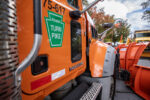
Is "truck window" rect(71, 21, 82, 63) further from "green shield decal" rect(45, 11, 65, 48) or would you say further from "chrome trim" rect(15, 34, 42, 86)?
"chrome trim" rect(15, 34, 42, 86)

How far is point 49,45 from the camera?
3.12 ft

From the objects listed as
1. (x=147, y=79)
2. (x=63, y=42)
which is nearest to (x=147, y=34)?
(x=147, y=79)

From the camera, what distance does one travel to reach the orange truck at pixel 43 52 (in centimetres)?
51

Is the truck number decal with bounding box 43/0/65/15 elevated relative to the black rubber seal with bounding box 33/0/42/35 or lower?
elevated

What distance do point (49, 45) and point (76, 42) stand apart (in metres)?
0.60

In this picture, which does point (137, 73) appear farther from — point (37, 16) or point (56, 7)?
point (37, 16)

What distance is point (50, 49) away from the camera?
964mm

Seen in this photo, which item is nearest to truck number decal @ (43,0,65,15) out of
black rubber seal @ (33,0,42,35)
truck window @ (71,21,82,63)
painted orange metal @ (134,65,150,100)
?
truck window @ (71,21,82,63)

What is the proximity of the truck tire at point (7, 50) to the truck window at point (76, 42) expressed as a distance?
2.91ft

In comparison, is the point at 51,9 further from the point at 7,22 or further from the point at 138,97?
the point at 138,97

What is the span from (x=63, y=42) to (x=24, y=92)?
0.62m

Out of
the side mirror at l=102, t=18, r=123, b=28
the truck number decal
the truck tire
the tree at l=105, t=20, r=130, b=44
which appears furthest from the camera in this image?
the tree at l=105, t=20, r=130, b=44

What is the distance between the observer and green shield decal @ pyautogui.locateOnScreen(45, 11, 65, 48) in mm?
952

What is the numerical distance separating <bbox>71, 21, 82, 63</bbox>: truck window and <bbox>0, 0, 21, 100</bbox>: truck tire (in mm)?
887
